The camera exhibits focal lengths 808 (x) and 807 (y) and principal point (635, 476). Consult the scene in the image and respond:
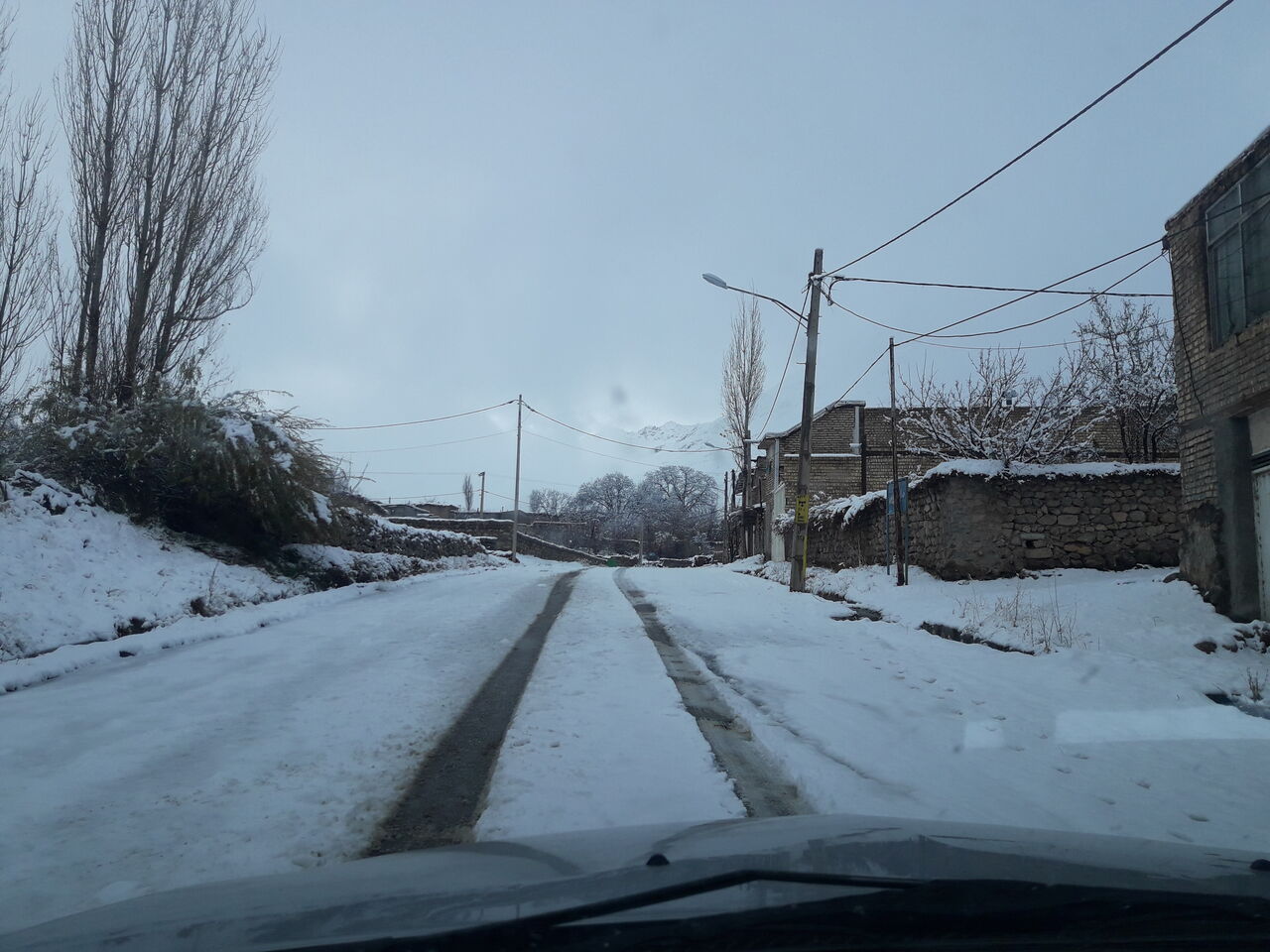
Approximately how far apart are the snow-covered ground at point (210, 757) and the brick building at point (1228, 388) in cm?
837

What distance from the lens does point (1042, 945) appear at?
182 cm

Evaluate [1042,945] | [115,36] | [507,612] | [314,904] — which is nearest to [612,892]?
[314,904]

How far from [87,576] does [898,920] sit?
10.9 m

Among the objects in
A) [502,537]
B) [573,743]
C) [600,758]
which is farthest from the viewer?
[502,537]

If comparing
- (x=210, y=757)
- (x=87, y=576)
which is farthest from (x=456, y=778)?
(x=87, y=576)

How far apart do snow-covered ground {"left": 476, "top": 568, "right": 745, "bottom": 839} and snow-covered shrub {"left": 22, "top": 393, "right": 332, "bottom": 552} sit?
8.25 m

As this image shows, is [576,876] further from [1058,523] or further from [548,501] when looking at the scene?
[548,501]

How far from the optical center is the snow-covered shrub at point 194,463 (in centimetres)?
1246

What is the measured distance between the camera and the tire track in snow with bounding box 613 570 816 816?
4.11 metres

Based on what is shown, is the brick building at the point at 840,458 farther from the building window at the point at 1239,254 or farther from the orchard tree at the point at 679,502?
the orchard tree at the point at 679,502

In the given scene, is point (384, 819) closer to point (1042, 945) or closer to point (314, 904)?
point (314, 904)

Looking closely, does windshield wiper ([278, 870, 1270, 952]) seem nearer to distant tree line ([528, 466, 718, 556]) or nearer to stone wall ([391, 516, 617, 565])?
stone wall ([391, 516, 617, 565])

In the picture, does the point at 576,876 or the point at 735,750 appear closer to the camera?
the point at 576,876

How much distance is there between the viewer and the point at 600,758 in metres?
4.71
